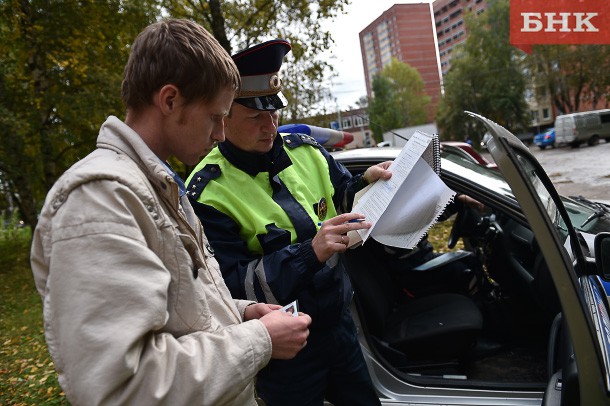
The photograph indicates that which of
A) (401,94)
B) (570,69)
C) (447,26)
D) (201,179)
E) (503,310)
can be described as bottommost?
(503,310)

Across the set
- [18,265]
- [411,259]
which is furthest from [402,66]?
[411,259]

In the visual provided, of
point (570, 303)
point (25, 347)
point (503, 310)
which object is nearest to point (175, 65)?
point (570, 303)

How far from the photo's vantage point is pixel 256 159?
5.90 ft

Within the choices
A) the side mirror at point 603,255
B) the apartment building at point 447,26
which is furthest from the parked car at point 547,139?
the apartment building at point 447,26

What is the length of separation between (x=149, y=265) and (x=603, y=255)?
1510 mm

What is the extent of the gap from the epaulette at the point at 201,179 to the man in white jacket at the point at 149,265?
53cm

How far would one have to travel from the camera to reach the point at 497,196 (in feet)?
7.22

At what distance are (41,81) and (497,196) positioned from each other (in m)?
10.3

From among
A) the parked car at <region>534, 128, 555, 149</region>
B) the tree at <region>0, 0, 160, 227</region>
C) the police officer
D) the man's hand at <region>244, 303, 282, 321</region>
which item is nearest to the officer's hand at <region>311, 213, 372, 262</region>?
the police officer

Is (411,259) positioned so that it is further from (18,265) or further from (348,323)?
(18,265)

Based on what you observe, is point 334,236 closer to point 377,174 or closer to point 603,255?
point 377,174

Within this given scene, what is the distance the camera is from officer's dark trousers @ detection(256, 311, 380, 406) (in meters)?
1.76

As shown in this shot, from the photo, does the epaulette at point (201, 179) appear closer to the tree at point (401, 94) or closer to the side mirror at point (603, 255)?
the side mirror at point (603, 255)

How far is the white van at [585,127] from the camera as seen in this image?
2578 centimetres
